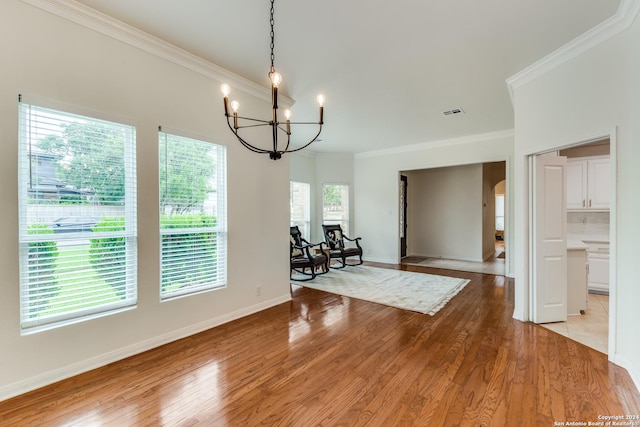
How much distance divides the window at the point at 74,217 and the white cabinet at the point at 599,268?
6064 millimetres

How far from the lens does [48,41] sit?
2180 millimetres

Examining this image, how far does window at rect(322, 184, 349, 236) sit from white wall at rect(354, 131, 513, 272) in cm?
31

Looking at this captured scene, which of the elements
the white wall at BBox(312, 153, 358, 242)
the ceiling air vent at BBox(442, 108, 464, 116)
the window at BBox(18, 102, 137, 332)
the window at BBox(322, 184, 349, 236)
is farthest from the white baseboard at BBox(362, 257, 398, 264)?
the window at BBox(18, 102, 137, 332)

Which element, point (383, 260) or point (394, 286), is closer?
point (394, 286)

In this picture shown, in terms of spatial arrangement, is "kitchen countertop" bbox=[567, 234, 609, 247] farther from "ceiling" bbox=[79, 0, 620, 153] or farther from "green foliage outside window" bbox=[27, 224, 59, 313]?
"green foliage outside window" bbox=[27, 224, 59, 313]

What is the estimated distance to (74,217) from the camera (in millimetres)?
2316

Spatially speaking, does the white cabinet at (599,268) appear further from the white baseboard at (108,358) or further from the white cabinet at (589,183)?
the white baseboard at (108,358)

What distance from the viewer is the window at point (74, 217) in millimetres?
2121

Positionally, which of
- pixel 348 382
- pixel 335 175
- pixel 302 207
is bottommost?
pixel 348 382

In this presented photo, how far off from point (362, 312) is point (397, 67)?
294 cm

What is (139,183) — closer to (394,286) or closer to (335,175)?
(394,286)

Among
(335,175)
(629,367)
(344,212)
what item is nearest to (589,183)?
(629,367)

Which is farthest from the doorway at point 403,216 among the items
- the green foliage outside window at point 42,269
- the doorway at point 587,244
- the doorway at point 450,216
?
A: the green foliage outside window at point 42,269

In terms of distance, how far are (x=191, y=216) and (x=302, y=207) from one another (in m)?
4.48
